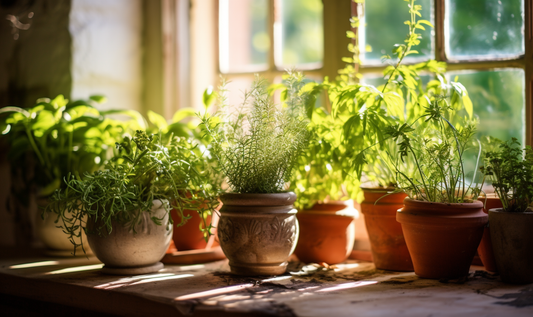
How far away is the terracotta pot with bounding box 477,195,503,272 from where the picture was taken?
3.74 ft

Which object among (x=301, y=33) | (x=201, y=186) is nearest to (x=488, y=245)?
(x=201, y=186)

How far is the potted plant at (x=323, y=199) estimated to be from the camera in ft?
4.26

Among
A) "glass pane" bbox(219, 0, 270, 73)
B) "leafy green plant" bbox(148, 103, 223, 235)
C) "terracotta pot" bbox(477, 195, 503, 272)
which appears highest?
"glass pane" bbox(219, 0, 270, 73)

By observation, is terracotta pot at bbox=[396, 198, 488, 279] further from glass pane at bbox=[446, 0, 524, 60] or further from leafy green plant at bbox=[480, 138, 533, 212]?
glass pane at bbox=[446, 0, 524, 60]

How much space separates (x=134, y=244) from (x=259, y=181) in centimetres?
34

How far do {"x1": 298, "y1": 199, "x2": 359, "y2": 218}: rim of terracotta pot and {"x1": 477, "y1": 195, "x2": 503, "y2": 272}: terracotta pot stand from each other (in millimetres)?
340

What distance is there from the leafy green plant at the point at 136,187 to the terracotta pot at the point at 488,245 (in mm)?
676

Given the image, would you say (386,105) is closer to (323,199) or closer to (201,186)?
(323,199)

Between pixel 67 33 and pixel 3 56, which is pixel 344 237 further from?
pixel 3 56

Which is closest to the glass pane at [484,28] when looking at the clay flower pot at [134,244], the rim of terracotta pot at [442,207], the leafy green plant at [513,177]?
the leafy green plant at [513,177]

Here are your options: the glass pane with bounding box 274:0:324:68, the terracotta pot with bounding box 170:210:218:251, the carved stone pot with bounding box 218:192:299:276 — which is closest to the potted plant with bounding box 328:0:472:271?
the carved stone pot with bounding box 218:192:299:276

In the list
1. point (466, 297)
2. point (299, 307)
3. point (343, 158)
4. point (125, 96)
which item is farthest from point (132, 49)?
point (466, 297)

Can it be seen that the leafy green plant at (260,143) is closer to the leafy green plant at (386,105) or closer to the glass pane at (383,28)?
the leafy green plant at (386,105)

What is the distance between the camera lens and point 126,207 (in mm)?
1154
